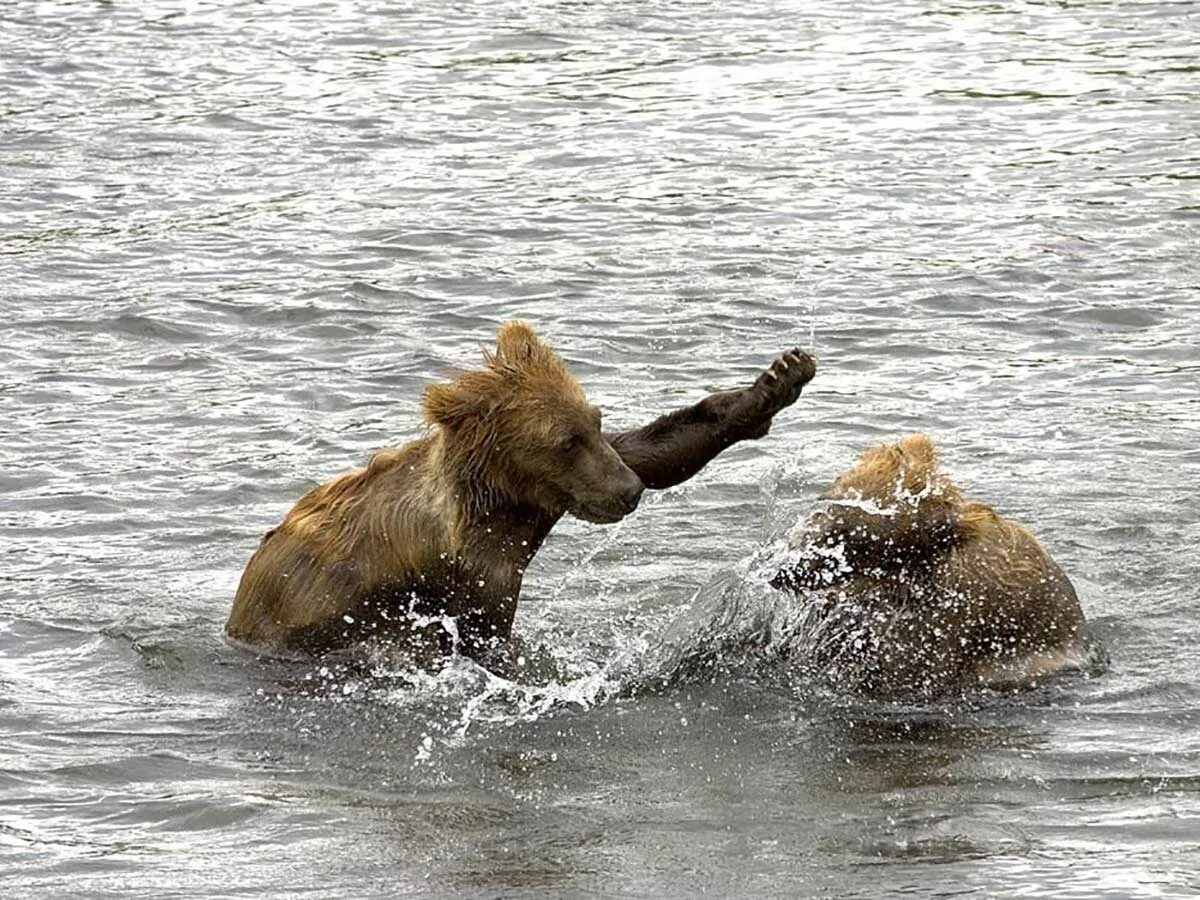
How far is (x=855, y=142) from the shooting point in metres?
17.5

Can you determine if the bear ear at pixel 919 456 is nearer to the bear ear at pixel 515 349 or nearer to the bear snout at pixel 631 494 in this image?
the bear snout at pixel 631 494

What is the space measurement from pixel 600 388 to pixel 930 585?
412cm

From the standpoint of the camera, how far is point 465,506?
8969 millimetres

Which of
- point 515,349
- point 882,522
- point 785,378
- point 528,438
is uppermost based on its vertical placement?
point 515,349

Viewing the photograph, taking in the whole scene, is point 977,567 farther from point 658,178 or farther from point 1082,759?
point 658,178

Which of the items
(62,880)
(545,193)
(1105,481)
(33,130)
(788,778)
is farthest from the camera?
(33,130)

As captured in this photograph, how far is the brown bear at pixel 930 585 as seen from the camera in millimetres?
9102

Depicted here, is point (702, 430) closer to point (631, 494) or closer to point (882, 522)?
point (631, 494)

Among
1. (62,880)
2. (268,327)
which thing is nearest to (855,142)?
(268,327)

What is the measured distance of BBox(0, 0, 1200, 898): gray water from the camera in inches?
309

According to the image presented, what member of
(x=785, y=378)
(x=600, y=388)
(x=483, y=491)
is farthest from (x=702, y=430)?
(x=600, y=388)

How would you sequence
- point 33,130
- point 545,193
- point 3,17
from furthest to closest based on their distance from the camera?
1. point 3,17
2. point 33,130
3. point 545,193

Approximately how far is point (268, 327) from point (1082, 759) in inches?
276

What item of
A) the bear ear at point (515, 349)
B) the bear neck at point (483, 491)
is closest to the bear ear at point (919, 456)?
the bear neck at point (483, 491)
